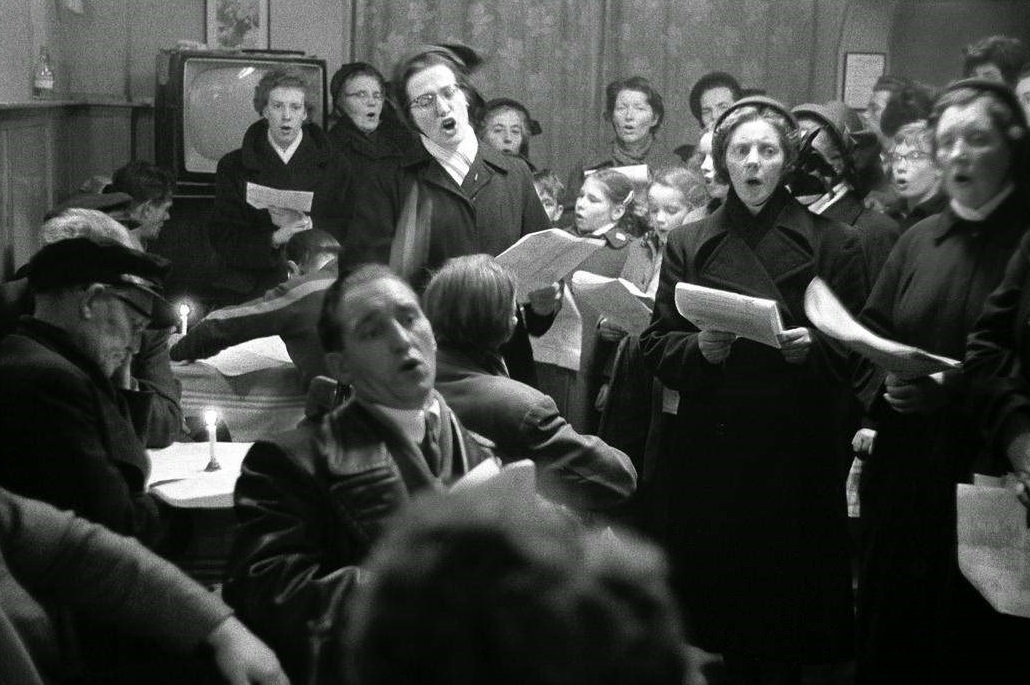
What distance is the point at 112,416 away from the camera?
1880 mm

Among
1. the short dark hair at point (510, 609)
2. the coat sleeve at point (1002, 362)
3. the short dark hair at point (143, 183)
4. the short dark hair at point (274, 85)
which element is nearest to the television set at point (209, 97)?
the short dark hair at point (274, 85)

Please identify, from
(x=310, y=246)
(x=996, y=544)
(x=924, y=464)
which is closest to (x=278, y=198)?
(x=310, y=246)

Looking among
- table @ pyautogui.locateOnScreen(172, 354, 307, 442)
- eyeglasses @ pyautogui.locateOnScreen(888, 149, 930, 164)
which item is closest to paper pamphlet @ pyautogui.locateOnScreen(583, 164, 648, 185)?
eyeglasses @ pyautogui.locateOnScreen(888, 149, 930, 164)

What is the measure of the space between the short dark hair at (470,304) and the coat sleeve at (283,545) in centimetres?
40

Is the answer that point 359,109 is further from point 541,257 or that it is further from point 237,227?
point 541,257

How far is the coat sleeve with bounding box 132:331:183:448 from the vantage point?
213cm

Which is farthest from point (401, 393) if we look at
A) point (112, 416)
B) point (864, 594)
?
point (864, 594)

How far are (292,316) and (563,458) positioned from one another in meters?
0.45

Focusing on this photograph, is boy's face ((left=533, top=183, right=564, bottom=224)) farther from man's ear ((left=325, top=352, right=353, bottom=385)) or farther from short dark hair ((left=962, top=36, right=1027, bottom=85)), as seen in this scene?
man's ear ((left=325, top=352, right=353, bottom=385))

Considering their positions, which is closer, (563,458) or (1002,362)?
(563,458)

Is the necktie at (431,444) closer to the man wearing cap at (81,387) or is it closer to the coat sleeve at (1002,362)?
the man wearing cap at (81,387)

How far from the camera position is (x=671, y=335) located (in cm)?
264

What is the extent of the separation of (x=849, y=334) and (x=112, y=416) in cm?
115

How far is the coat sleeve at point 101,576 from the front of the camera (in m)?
1.57
